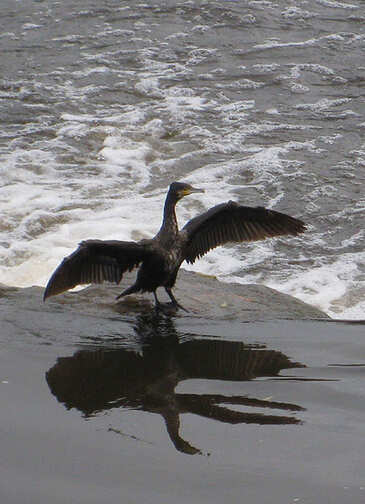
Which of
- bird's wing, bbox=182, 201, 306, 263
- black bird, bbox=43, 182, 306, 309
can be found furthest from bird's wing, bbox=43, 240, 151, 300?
bird's wing, bbox=182, 201, 306, 263

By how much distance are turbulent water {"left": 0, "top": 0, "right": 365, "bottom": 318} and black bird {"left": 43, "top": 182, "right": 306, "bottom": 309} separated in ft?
3.77

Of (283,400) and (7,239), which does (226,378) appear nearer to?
(283,400)

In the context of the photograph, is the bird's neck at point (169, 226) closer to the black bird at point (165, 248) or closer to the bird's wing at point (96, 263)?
the black bird at point (165, 248)

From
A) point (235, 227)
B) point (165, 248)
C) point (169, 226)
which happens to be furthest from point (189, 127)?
point (165, 248)

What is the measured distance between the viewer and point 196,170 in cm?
1077

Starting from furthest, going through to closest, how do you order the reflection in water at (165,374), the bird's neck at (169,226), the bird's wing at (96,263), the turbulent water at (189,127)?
the turbulent water at (189,127), the bird's neck at (169,226), the bird's wing at (96,263), the reflection in water at (165,374)

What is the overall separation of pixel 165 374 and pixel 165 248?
5.17ft

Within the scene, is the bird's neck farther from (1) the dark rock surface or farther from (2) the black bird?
(1) the dark rock surface

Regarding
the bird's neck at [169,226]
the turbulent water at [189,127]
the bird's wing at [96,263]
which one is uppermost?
the bird's neck at [169,226]

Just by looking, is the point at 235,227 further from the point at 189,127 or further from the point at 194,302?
the point at 189,127

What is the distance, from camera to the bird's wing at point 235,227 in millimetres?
6516

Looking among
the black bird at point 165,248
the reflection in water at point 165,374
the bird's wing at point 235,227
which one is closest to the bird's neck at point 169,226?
the black bird at point 165,248

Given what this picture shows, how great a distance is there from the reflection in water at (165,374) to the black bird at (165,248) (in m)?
0.50

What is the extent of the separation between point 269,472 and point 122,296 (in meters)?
3.07
